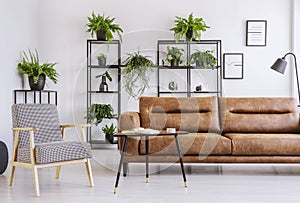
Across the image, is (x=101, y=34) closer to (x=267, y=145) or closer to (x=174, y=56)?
(x=174, y=56)

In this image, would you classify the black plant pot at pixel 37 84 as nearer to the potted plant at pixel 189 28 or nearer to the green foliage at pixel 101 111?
the green foliage at pixel 101 111

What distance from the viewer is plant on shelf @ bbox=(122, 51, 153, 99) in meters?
7.04

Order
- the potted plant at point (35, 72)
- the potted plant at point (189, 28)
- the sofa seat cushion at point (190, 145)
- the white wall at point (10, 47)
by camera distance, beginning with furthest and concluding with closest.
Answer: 1. the potted plant at point (189, 28)
2. the potted plant at point (35, 72)
3. the white wall at point (10, 47)
4. the sofa seat cushion at point (190, 145)

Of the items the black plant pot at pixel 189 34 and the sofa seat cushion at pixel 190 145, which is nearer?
the sofa seat cushion at pixel 190 145

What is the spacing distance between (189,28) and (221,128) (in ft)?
6.88

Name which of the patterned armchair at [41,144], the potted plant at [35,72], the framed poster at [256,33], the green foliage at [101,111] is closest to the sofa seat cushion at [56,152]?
the patterned armchair at [41,144]

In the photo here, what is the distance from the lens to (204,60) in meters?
7.00

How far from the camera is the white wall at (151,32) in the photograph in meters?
7.20

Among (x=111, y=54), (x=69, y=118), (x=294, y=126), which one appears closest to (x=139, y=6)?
(x=111, y=54)

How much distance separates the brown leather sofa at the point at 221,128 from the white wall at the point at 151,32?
190cm

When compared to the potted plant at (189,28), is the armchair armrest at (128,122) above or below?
below

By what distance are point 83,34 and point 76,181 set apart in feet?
10.9

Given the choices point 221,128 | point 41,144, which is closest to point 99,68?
point 221,128

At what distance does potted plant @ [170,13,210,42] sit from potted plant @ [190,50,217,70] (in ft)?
0.86
